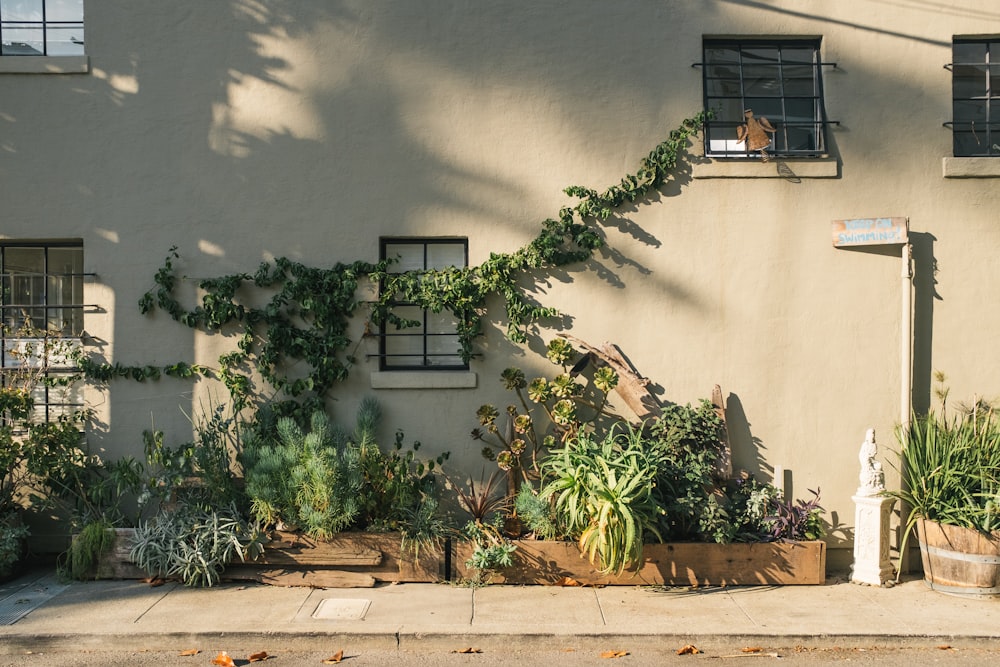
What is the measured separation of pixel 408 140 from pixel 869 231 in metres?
4.15

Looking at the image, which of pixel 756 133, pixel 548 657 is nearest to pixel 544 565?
pixel 548 657

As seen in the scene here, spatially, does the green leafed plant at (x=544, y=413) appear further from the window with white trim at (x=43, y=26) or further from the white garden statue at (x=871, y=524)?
the window with white trim at (x=43, y=26)

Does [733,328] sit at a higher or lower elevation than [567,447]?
higher

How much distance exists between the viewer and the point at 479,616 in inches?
244

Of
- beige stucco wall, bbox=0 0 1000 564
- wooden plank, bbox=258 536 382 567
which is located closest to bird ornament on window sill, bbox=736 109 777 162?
beige stucco wall, bbox=0 0 1000 564

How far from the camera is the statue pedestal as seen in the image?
23.0 feet

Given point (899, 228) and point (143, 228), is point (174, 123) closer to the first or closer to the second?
point (143, 228)

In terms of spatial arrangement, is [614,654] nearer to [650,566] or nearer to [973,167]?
[650,566]

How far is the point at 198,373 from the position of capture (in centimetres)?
760

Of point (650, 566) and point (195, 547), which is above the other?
point (195, 547)

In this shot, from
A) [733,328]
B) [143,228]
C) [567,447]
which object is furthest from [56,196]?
[733,328]

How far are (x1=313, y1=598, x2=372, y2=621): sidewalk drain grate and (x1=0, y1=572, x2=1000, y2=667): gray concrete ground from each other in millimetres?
15

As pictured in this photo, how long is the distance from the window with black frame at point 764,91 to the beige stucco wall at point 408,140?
0.66ft

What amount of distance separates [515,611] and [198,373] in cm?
354
